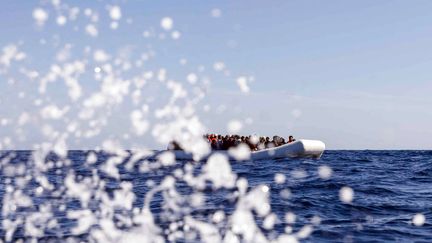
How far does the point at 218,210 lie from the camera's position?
457 inches

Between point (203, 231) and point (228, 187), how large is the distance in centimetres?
787

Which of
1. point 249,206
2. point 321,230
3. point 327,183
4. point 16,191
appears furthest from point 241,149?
point 321,230

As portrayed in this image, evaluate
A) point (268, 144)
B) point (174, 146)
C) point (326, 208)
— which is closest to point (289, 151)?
point (268, 144)

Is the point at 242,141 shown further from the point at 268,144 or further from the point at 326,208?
the point at 326,208

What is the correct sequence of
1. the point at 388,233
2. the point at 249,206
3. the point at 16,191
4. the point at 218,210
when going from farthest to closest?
the point at 16,191 < the point at 249,206 < the point at 218,210 < the point at 388,233

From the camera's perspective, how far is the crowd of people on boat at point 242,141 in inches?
1464

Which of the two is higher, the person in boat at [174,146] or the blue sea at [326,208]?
the person in boat at [174,146]

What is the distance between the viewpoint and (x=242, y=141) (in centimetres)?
3806

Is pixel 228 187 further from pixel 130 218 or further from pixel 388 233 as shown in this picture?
pixel 388 233

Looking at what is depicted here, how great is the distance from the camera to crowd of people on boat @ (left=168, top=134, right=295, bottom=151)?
122 ft

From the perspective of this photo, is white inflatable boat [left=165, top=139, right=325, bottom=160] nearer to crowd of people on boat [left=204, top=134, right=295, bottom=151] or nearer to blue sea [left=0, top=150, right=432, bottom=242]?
crowd of people on boat [left=204, top=134, right=295, bottom=151]

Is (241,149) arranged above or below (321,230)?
above

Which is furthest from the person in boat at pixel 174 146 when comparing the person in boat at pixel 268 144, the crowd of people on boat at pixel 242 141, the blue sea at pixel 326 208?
the blue sea at pixel 326 208

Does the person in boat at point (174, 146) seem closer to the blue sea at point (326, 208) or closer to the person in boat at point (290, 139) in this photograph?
the person in boat at point (290, 139)
